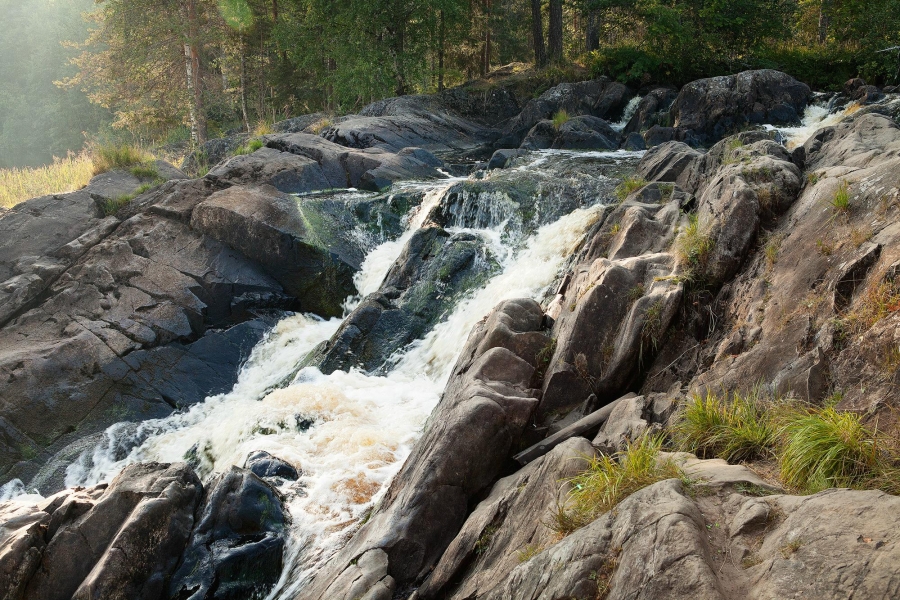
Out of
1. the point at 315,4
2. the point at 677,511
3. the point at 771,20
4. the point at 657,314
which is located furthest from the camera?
the point at 315,4

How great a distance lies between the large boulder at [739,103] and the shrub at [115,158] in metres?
15.5

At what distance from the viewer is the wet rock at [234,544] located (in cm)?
648

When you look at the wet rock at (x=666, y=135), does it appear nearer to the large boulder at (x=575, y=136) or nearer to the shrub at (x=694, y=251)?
the large boulder at (x=575, y=136)

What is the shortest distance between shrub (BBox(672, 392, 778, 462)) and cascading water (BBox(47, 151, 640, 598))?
3.80m

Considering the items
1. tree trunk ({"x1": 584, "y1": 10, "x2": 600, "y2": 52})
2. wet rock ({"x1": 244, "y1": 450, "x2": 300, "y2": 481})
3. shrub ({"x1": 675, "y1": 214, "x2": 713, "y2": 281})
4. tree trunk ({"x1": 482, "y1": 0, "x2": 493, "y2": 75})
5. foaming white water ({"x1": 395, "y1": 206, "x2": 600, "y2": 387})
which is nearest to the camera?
shrub ({"x1": 675, "y1": 214, "x2": 713, "y2": 281})

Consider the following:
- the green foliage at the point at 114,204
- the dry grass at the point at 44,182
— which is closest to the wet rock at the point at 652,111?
the green foliage at the point at 114,204

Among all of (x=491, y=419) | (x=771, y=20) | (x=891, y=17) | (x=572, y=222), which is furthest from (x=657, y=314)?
(x=771, y=20)

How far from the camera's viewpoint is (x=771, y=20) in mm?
22609

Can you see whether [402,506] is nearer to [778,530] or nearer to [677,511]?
[677,511]

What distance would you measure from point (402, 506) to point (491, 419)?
3.75 feet

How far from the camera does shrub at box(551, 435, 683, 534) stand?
151 inches

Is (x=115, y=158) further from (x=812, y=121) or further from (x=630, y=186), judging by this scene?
(x=812, y=121)

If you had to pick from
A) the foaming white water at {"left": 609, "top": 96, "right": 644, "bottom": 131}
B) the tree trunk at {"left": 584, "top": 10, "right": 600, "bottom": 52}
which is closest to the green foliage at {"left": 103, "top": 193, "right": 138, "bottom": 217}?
the foaming white water at {"left": 609, "top": 96, "right": 644, "bottom": 131}

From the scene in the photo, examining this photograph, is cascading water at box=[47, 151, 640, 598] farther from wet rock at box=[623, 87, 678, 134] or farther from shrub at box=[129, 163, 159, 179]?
wet rock at box=[623, 87, 678, 134]
